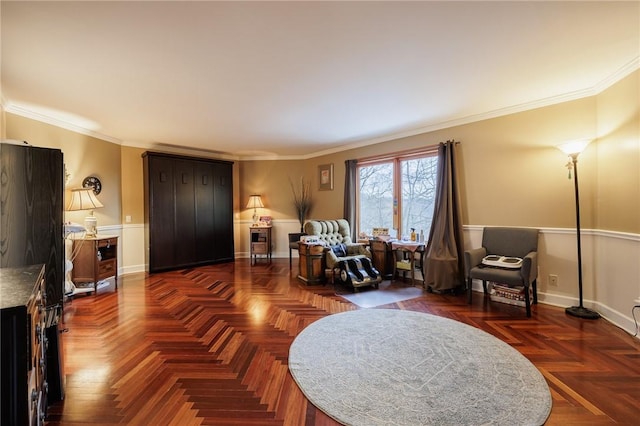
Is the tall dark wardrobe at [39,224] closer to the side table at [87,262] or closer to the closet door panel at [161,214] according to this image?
the side table at [87,262]

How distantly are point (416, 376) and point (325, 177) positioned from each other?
4451 mm

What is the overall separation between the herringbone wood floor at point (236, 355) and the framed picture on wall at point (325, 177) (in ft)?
8.54

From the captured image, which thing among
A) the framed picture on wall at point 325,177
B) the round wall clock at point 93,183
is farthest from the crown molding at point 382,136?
the round wall clock at point 93,183

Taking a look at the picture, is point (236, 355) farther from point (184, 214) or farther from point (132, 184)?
point (132, 184)

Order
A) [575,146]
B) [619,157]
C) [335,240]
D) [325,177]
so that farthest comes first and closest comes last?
[325,177] < [335,240] < [575,146] < [619,157]

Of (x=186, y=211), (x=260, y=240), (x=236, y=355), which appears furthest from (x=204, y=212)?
(x=236, y=355)

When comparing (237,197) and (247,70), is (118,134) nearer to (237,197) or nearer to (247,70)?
(237,197)

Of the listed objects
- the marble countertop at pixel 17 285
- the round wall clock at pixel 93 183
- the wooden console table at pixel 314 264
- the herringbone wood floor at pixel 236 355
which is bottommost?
the herringbone wood floor at pixel 236 355

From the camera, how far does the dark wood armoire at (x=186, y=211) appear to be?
16.2 feet

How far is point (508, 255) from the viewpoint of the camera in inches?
133

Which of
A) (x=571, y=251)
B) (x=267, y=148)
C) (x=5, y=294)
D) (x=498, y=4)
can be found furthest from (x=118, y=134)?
(x=571, y=251)

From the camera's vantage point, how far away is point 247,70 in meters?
2.45

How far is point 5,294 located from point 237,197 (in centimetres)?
527

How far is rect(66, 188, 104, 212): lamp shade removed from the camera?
3746mm
